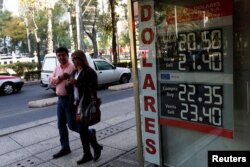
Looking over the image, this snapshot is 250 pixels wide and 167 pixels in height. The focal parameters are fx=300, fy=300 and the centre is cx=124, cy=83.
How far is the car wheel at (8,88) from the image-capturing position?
13906mm

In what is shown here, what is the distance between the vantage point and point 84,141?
165 inches

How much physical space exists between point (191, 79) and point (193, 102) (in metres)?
0.22

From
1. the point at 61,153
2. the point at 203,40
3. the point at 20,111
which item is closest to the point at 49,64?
the point at 20,111

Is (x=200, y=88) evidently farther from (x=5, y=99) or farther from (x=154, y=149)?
(x=5, y=99)

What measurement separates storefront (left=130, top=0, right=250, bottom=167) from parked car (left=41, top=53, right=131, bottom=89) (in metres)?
9.70

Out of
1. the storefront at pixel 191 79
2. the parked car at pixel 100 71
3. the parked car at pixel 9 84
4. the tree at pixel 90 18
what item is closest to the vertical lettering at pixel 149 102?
the storefront at pixel 191 79

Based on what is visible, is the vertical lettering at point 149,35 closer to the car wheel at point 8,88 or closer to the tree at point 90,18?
the car wheel at point 8,88

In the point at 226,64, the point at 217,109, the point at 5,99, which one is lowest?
the point at 5,99

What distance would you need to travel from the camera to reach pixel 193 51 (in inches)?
109

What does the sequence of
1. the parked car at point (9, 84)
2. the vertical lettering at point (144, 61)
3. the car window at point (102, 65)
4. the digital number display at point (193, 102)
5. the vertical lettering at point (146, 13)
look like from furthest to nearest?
1. the parked car at point (9, 84)
2. the car window at point (102, 65)
3. the vertical lettering at point (144, 61)
4. the vertical lettering at point (146, 13)
5. the digital number display at point (193, 102)

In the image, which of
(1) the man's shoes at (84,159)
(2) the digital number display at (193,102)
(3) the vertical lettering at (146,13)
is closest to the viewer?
(2) the digital number display at (193,102)

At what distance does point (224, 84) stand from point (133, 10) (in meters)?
1.19

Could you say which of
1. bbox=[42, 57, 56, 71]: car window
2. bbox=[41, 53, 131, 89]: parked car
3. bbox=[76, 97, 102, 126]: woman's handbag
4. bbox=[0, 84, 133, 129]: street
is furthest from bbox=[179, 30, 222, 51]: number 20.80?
bbox=[42, 57, 56, 71]: car window

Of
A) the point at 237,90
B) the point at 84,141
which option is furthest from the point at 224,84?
the point at 84,141
